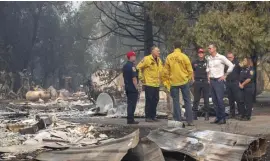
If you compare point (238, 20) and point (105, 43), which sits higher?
point (105, 43)

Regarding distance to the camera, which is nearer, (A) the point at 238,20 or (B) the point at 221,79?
(B) the point at 221,79

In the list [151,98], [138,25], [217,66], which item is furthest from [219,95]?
[138,25]

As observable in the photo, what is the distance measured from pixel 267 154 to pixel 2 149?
4064 mm

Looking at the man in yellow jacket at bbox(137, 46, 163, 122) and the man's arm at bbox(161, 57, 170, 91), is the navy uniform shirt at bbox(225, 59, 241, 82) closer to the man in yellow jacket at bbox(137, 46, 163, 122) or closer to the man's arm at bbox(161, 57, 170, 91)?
the man in yellow jacket at bbox(137, 46, 163, 122)

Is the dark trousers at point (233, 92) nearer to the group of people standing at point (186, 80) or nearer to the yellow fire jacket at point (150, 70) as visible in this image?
the group of people standing at point (186, 80)

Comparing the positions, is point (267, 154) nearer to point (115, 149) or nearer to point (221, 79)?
point (115, 149)

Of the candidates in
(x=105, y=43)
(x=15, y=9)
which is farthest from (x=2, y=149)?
(x=105, y=43)

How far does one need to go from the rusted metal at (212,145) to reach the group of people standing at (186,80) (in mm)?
3360

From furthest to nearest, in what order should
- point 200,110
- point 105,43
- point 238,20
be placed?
point 105,43 < point 238,20 < point 200,110

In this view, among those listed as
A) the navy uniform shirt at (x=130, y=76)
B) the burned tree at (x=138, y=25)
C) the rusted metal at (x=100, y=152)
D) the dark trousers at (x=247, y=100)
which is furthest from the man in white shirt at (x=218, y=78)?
the burned tree at (x=138, y=25)

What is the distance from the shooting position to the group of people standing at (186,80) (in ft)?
33.1

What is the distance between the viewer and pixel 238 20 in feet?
51.7

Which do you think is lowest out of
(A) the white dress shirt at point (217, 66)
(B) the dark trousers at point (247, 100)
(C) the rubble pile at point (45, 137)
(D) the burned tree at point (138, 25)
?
(C) the rubble pile at point (45, 137)

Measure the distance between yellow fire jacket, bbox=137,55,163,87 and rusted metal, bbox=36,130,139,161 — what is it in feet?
17.0
